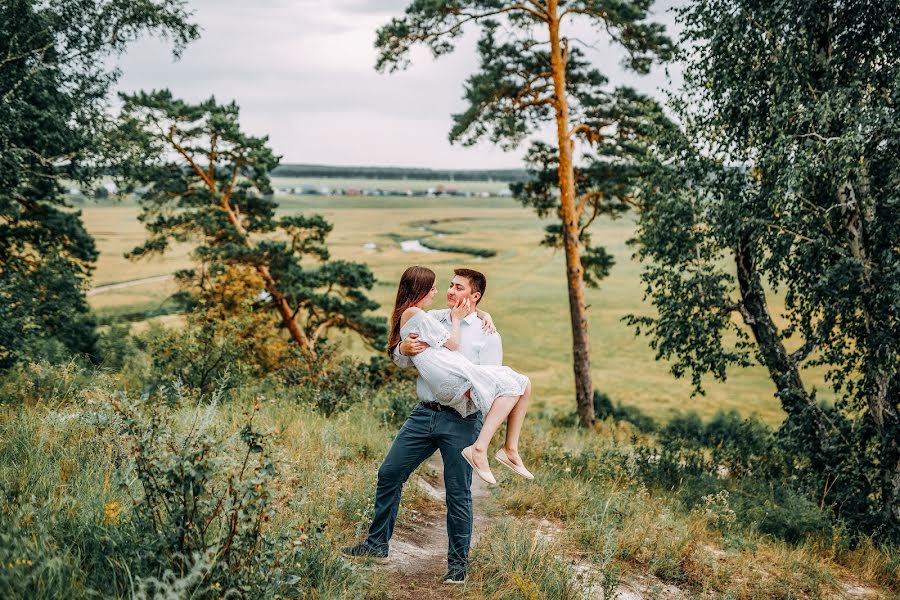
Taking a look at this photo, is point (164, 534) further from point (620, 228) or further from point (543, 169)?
point (620, 228)

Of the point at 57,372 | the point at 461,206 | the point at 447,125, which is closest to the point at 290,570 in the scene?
the point at 57,372

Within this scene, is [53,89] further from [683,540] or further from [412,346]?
[683,540]

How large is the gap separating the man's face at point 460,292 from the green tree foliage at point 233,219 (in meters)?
14.0

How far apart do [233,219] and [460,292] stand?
16829 millimetres

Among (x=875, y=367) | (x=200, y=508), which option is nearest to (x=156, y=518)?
(x=200, y=508)

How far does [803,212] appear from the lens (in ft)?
26.1

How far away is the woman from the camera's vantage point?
3820mm

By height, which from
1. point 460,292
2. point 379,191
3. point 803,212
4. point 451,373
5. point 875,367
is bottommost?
point 875,367

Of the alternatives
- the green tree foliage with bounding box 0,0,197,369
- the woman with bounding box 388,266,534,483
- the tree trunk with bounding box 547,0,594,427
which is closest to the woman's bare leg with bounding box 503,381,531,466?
the woman with bounding box 388,266,534,483

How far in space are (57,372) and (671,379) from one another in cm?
4883

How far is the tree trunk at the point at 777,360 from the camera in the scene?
842cm

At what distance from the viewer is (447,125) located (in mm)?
15695

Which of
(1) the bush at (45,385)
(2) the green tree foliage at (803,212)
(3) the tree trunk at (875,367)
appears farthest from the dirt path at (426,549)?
(3) the tree trunk at (875,367)

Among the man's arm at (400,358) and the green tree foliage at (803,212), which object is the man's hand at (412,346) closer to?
the man's arm at (400,358)
